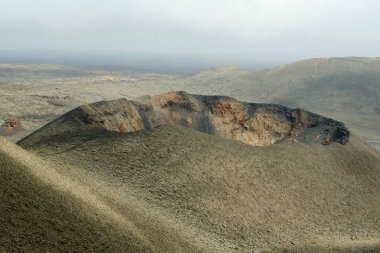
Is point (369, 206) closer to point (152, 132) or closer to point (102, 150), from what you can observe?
point (152, 132)

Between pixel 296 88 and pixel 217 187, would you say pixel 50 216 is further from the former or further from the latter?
pixel 296 88

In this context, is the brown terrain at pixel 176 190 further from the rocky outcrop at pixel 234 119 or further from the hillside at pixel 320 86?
the hillside at pixel 320 86

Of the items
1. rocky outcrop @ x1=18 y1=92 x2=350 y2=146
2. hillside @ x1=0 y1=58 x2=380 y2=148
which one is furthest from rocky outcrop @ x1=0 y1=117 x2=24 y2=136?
hillside @ x1=0 y1=58 x2=380 y2=148

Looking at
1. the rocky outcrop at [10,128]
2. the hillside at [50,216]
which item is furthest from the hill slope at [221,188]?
the rocky outcrop at [10,128]

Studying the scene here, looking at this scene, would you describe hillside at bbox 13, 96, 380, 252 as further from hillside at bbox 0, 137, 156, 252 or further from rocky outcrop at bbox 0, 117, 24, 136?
rocky outcrop at bbox 0, 117, 24, 136

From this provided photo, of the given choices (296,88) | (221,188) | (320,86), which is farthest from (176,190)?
(320,86)
